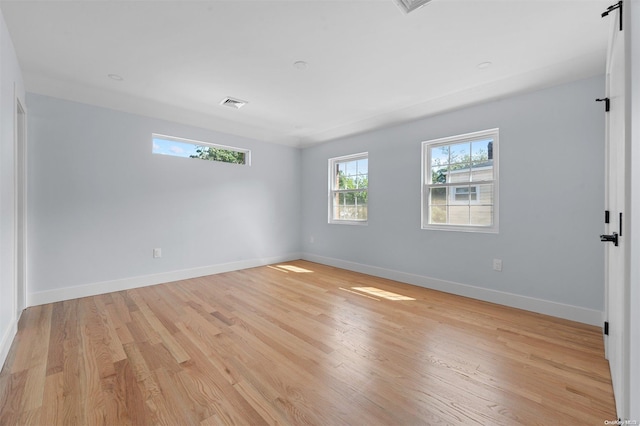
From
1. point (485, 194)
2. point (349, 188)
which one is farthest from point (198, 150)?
point (485, 194)

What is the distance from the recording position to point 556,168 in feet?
9.06

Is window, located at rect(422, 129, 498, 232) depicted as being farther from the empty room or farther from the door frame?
the door frame

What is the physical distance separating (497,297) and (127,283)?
15.6ft

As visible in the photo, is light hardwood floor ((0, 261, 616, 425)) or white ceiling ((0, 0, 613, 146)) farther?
white ceiling ((0, 0, 613, 146))

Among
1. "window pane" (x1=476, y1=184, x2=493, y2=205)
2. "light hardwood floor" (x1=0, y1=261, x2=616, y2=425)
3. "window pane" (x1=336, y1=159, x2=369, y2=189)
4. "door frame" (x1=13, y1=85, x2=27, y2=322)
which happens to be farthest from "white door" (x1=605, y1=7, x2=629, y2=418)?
"door frame" (x1=13, y1=85, x2=27, y2=322)

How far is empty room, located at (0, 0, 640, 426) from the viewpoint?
1541 mm

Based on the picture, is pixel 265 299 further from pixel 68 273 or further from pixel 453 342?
pixel 68 273

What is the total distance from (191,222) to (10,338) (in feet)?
7.60

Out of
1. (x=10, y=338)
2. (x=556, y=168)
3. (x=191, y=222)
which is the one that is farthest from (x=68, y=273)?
(x=556, y=168)

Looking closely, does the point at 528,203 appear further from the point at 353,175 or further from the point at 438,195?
the point at 353,175

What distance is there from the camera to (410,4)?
1833 mm

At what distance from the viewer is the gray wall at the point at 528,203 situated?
2.60 meters

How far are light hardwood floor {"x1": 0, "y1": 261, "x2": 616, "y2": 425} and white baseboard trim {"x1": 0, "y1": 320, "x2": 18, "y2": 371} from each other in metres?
0.05

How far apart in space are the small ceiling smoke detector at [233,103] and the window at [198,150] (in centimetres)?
97
